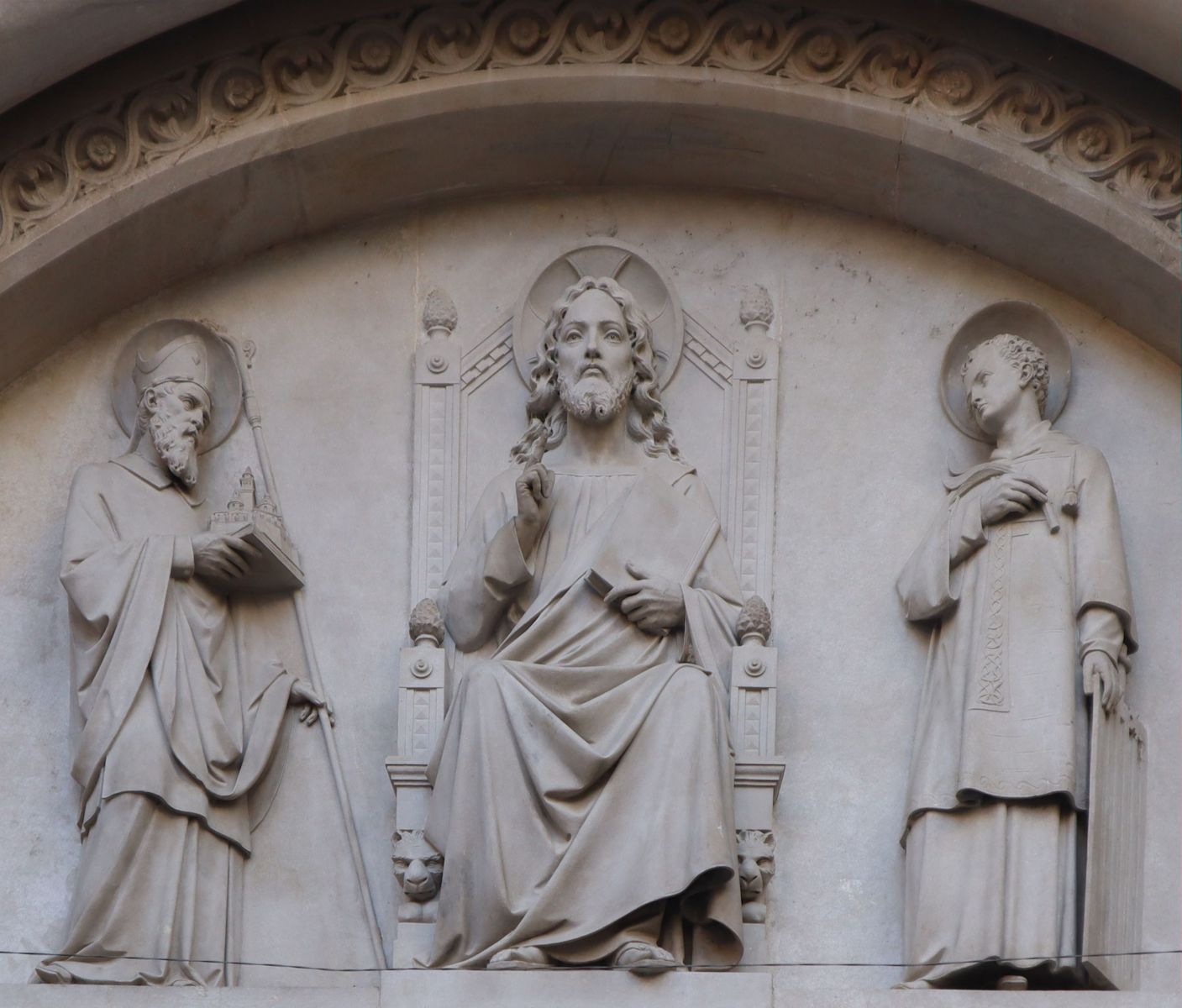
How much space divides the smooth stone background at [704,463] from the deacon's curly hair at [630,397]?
14 centimetres

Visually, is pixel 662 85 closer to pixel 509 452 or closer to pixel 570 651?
pixel 509 452

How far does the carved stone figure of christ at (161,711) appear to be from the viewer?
9.73 metres

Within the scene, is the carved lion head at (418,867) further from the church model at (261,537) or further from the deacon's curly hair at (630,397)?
the deacon's curly hair at (630,397)

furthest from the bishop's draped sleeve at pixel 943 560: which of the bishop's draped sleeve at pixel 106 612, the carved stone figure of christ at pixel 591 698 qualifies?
the bishop's draped sleeve at pixel 106 612

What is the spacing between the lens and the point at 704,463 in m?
10.6

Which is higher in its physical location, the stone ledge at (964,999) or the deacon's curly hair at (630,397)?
the deacon's curly hair at (630,397)

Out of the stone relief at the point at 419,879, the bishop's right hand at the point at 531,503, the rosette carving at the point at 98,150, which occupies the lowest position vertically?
the stone relief at the point at 419,879

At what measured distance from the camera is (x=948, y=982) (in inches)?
374

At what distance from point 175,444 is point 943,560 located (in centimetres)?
257

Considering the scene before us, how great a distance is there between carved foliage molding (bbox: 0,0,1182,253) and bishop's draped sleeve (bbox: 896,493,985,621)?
126 cm

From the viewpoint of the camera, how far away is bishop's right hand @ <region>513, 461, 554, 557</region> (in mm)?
10016

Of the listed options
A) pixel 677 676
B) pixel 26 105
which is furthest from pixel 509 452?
pixel 26 105

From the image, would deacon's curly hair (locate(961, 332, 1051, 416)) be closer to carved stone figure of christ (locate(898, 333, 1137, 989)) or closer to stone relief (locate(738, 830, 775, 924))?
carved stone figure of christ (locate(898, 333, 1137, 989))

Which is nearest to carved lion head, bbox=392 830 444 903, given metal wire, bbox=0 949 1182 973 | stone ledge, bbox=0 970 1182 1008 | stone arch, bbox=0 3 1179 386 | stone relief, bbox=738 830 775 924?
metal wire, bbox=0 949 1182 973
